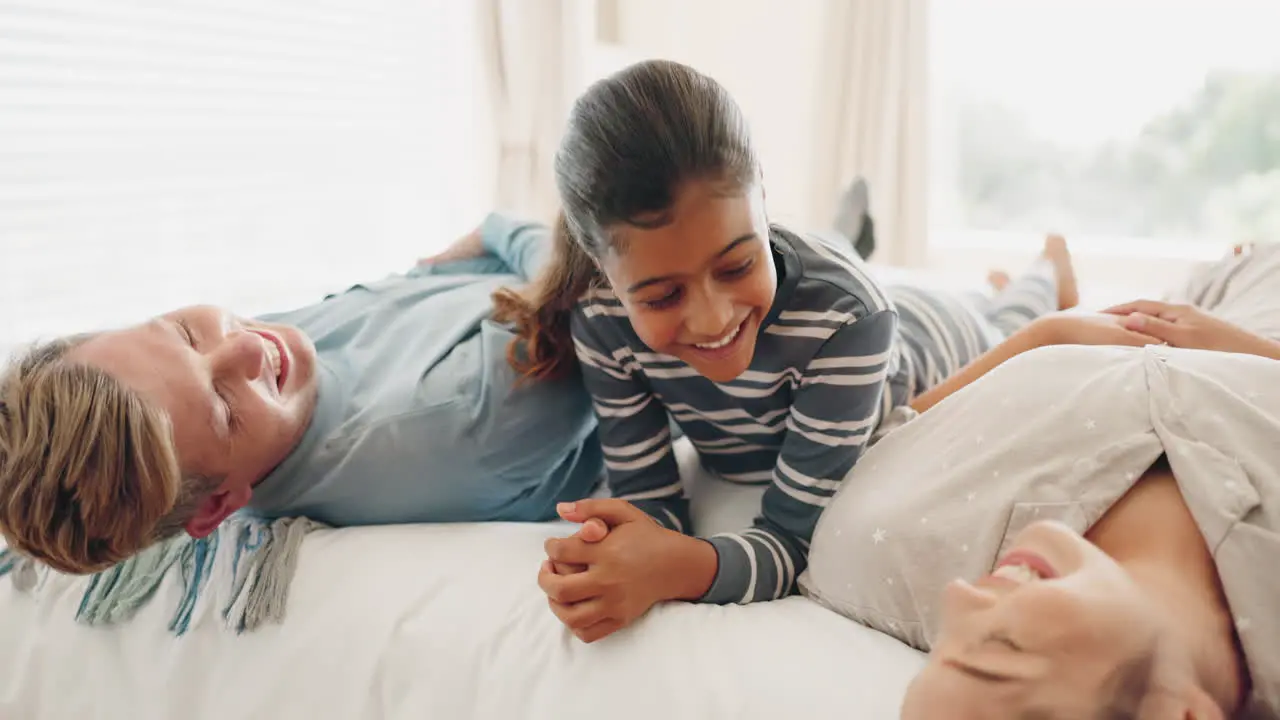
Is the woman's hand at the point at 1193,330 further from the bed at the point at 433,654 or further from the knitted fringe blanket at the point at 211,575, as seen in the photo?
the knitted fringe blanket at the point at 211,575

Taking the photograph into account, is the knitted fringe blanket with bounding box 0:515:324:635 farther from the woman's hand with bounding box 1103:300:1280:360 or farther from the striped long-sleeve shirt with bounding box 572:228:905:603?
the woman's hand with bounding box 1103:300:1280:360

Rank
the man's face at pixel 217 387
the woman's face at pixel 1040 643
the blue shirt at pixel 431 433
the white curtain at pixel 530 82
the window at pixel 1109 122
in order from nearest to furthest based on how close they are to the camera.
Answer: the woman's face at pixel 1040 643 < the man's face at pixel 217 387 < the blue shirt at pixel 431 433 < the white curtain at pixel 530 82 < the window at pixel 1109 122

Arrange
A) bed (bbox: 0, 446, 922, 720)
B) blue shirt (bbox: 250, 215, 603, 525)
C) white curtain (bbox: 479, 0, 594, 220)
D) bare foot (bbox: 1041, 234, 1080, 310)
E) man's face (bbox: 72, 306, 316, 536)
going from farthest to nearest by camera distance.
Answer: white curtain (bbox: 479, 0, 594, 220), bare foot (bbox: 1041, 234, 1080, 310), blue shirt (bbox: 250, 215, 603, 525), man's face (bbox: 72, 306, 316, 536), bed (bbox: 0, 446, 922, 720)

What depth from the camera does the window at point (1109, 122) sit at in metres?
2.76

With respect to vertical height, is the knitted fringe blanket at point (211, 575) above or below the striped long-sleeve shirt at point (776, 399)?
below

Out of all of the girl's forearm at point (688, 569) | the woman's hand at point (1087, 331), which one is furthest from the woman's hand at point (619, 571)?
the woman's hand at point (1087, 331)

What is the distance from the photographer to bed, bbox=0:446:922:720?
2.55 feet

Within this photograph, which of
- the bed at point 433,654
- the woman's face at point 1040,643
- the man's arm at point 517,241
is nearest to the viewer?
the woman's face at point 1040,643

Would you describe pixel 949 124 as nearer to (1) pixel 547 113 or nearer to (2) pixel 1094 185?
(2) pixel 1094 185

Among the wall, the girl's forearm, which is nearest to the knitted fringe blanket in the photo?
the girl's forearm

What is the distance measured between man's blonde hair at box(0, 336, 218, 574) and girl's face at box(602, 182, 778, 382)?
0.48m

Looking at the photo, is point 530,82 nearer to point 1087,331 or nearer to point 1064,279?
point 1064,279

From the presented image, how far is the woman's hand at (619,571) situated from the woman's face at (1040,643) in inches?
12.4

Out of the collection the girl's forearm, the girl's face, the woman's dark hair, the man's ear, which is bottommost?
the girl's forearm
